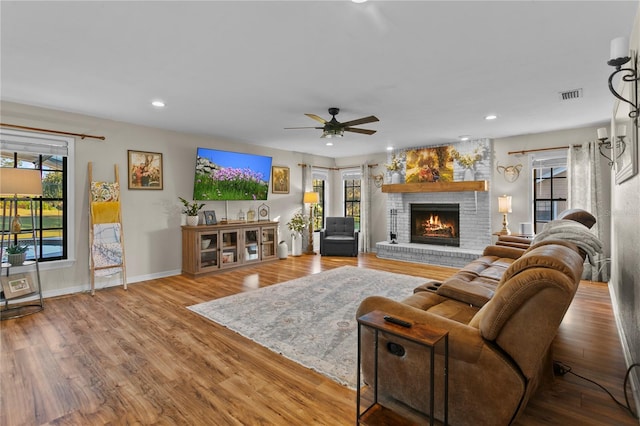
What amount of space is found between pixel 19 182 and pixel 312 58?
341cm

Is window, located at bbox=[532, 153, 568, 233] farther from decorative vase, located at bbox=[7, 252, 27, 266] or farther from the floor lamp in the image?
decorative vase, located at bbox=[7, 252, 27, 266]

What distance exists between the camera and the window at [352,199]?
841cm

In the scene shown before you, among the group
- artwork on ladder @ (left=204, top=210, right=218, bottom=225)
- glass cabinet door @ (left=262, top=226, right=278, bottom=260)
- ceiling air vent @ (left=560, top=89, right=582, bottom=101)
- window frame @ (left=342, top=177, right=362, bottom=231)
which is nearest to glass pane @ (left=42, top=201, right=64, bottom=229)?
artwork on ladder @ (left=204, top=210, right=218, bottom=225)

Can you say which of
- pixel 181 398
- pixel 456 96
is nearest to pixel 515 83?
pixel 456 96

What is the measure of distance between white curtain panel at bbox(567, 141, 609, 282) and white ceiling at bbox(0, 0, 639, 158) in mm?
628

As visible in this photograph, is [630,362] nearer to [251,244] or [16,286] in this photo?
[251,244]

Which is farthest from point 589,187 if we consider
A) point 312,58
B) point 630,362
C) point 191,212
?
point 191,212

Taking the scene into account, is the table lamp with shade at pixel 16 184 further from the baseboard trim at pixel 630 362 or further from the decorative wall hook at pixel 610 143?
the decorative wall hook at pixel 610 143

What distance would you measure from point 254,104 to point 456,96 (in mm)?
2411

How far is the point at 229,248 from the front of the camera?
5816mm

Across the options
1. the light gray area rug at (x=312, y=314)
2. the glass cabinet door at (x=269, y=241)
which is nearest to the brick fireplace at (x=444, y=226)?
Result: the light gray area rug at (x=312, y=314)

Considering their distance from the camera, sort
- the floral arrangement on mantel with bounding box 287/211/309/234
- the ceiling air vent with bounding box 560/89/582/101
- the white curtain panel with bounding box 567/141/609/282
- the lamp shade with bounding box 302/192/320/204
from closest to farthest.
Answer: the ceiling air vent with bounding box 560/89/582/101 → the white curtain panel with bounding box 567/141/609/282 → the floral arrangement on mantel with bounding box 287/211/309/234 → the lamp shade with bounding box 302/192/320/204

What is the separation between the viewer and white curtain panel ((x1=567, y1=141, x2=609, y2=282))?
4.86 metres

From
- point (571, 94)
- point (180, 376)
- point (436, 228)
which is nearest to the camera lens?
point (180, 376)
